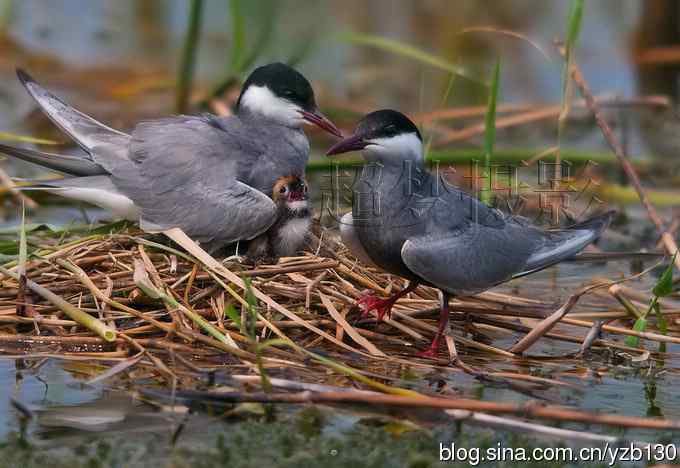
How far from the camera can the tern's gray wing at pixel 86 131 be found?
5793 millimetres

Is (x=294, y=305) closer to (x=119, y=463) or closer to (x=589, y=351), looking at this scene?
(x=589, y=351)

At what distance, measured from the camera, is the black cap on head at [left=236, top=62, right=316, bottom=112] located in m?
5.97

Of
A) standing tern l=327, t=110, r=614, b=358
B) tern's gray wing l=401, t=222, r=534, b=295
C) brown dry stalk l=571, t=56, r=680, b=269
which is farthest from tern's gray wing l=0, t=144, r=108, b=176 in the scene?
brown dry stalk l=571, t=56, r=680, b=269

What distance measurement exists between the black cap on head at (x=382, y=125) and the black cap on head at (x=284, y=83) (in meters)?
1.10

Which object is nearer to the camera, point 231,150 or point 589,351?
point 589,351

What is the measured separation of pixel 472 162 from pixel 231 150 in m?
1.93

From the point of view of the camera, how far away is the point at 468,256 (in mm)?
4945

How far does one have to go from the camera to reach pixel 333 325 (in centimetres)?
501

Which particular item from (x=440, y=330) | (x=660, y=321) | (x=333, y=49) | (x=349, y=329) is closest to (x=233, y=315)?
(x=349, y=329)

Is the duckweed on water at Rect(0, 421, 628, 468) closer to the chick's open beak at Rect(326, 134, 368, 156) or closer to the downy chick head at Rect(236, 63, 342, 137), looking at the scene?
the chick's open beak at Rect(326, 134, 368, 156)

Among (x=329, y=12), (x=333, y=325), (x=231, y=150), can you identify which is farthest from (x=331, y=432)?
(x=329, y=12)

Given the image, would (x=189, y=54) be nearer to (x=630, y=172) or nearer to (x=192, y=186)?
(x=192, y=186)

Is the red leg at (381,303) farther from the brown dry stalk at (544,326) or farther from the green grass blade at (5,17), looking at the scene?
the green grass blade at (5,17)

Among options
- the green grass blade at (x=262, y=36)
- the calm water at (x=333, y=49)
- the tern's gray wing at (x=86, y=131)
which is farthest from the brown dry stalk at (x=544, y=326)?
the calm water at (x=333, y=49)
